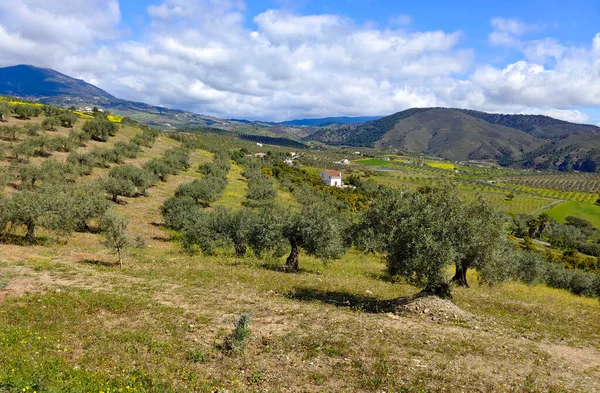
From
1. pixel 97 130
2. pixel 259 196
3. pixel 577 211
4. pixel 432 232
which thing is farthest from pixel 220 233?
pixel 577 211

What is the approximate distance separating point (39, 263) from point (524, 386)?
32.1m

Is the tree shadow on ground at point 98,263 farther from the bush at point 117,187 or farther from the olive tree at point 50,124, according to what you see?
the olive tree at point 50,124

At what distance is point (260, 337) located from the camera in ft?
50.8

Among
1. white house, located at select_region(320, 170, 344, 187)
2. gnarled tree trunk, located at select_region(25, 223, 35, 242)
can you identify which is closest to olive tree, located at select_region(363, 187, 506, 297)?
gnarled tree trunk, located at select_region(25, 223, 35, 242)

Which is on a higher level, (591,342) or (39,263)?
(591,342)

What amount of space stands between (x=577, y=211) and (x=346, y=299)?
180 meters

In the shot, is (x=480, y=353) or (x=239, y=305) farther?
(x=239, y=305)

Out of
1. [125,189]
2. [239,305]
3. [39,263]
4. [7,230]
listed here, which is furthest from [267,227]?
[125,189]

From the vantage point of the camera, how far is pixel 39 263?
26062 mm

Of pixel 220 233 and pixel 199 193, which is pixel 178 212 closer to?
pixel 199 193

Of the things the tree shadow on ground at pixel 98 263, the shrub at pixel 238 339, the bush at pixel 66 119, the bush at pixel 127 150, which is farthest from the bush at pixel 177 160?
the shrub at pixel 238 339

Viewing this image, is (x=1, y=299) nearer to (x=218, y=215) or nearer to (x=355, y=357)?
(x=355, y=357)

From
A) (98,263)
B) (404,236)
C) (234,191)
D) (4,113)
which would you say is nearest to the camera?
(404,236)

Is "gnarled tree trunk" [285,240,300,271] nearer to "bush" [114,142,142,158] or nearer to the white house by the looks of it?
"bush" [114,142,142,158]
